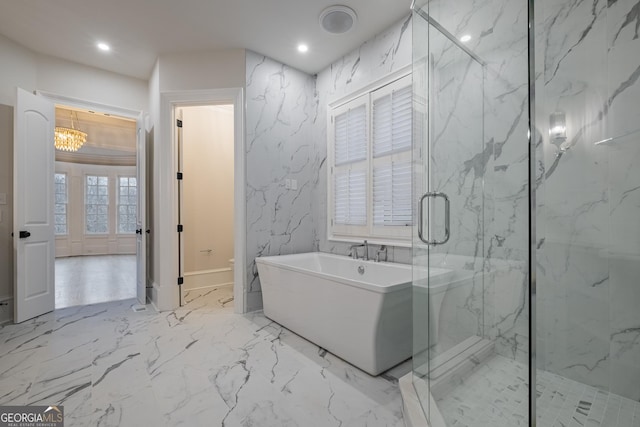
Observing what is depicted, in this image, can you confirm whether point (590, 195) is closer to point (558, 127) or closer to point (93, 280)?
point (558, 127)

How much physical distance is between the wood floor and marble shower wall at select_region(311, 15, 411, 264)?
267cm

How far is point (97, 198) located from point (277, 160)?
709 cm

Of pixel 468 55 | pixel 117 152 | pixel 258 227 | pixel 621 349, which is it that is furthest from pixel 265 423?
pixel 117 152

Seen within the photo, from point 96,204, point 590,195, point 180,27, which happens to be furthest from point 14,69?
point 96,204

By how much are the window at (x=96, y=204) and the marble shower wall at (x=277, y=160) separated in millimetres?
6936

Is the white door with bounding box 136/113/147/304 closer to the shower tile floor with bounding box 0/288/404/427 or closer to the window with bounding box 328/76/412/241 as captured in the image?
the shower tile floor with bounding box 0/288/404/427

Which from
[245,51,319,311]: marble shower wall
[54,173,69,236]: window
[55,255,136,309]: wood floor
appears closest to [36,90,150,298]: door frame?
[55,255,136,309]: wood floor

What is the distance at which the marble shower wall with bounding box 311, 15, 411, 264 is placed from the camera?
2734mm

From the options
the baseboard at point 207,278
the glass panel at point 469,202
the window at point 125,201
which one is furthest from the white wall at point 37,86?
the window at point 125,201

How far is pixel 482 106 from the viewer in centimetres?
181

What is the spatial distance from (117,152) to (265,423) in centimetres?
849

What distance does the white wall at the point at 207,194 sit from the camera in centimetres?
409

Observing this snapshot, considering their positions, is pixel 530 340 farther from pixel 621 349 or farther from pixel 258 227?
pixel 258 227

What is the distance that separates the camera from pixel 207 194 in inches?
167
